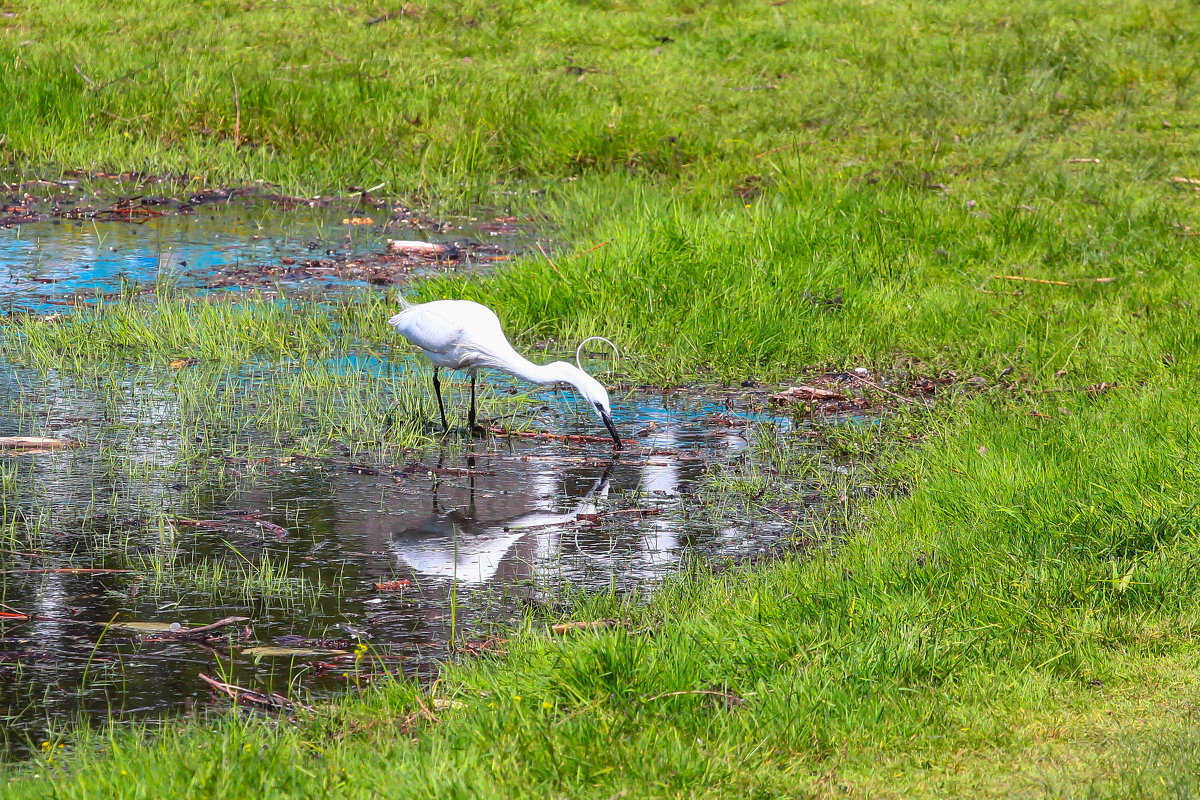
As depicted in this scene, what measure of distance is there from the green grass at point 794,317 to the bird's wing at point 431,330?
109 cm

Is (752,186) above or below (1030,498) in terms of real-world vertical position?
below

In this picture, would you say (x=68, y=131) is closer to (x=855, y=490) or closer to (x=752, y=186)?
(x=752, y=186)

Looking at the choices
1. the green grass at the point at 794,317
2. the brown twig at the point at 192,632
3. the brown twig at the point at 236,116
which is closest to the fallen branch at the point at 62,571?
the brown twig at the point at 192,632

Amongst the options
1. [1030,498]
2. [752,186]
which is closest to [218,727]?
[1030,498]

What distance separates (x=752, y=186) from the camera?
12.1 m

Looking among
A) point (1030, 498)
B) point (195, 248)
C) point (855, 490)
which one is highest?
point (1030, 498)

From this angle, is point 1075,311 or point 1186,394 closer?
point 1186,394

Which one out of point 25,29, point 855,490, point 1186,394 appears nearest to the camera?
point 855,490

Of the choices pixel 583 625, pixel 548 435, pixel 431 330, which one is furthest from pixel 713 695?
pixel 431 330

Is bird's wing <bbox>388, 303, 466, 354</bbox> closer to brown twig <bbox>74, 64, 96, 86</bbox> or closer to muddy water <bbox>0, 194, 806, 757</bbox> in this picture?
muddy water <bbox>0, 194, 806, 757</bbox>

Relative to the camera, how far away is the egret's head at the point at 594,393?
6.59 m

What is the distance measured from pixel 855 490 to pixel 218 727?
128 inches

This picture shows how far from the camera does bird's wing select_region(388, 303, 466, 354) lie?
22.7 feet

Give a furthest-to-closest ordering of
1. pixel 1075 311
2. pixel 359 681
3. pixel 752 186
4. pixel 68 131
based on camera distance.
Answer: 1. pixel 68 131
2. pixel 752 186
3. pixel 1075 311
4. pixel 359 681
